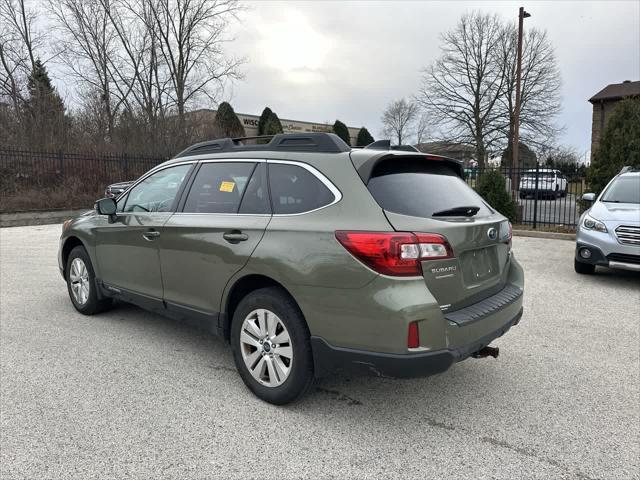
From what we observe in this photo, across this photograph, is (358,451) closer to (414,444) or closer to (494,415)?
(414,444)

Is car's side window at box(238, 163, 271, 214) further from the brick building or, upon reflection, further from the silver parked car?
the brick building

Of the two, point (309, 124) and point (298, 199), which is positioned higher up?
point (309, 124)

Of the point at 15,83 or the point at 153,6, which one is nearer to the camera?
the point at 15,83

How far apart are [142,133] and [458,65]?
25.8 metres

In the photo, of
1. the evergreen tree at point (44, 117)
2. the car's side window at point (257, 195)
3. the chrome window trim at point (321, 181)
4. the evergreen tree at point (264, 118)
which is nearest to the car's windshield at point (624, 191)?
the chrome window trim at point (321, 181)

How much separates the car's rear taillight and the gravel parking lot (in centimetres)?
104

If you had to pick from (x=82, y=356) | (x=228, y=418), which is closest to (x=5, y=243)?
(x=82, y=356)

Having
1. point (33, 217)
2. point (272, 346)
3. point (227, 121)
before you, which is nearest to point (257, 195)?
point (272, 346)

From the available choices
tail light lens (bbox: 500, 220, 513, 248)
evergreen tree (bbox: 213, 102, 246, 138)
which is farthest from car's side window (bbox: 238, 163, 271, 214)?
evergreen tree (bbox: 213, 102, 246, 138)

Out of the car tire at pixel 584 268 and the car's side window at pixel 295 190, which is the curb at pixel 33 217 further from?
the car tire at pixel 584 268

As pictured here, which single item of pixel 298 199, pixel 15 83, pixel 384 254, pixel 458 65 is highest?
pixel 458 65

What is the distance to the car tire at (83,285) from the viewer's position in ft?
16.1

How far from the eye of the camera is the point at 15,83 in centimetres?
2316

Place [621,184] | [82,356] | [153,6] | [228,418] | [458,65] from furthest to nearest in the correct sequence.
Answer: [458,65], [153,6], [621,184], [82,356], [228,418]
